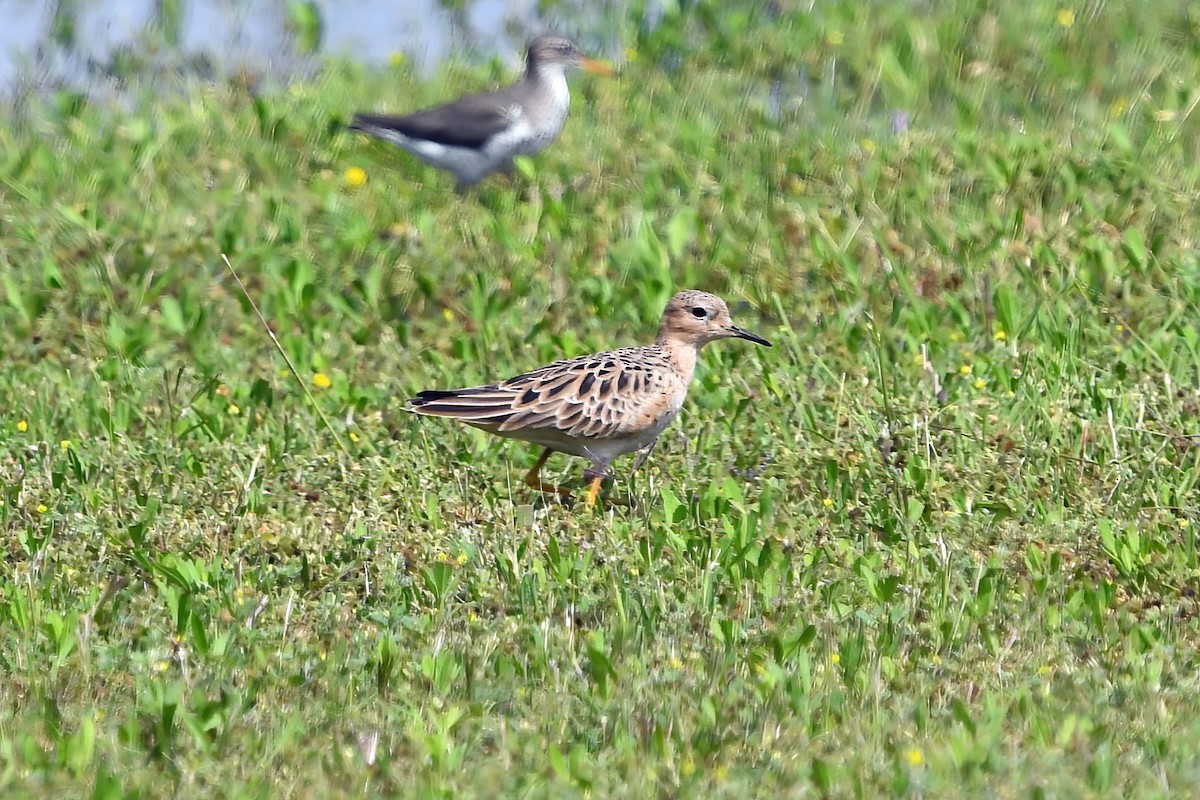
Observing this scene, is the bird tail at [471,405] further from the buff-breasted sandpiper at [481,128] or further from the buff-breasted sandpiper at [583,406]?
the buff-breasted sandpiper at [481,128]

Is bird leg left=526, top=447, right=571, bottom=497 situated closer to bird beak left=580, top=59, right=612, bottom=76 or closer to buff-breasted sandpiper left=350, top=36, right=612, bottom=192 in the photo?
buff-breasted sandpiper left=350, top=36, right=612, bottom=192

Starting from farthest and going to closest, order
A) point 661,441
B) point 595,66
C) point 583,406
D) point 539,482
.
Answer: point 595,66 → point 661,441 → point 539,482 → point 583,406

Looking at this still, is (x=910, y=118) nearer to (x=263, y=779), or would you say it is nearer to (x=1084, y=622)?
(x=1084, y=622)

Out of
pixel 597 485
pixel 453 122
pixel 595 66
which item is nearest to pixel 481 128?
pixel 453 122

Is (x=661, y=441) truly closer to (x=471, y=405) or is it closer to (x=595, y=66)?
(x=471, y=405)

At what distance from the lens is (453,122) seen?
10820mm

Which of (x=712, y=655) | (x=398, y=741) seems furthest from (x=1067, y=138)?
(x=398, y=741)

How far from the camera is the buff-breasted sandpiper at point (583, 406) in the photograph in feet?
24.0

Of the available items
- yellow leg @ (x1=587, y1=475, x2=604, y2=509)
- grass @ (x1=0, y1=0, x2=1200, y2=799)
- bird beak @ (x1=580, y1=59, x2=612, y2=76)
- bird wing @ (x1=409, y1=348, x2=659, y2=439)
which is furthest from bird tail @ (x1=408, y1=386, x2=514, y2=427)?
bird beak @ (x1=580, y1=59, x2=612, y2=76)

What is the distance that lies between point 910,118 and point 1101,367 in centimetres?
333

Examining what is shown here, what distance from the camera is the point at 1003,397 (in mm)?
7965

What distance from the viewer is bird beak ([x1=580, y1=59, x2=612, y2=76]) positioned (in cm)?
1177

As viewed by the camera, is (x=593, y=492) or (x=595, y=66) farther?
(x=595, y=66)

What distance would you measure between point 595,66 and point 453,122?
1.40m
